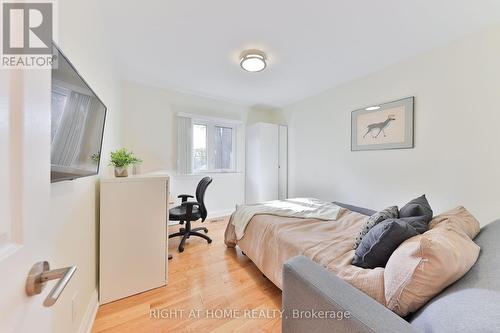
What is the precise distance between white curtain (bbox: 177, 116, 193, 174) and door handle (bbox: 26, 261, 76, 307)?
3231 mm

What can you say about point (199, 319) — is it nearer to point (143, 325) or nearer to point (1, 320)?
point (143, 325)

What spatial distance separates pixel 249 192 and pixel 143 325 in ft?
10.3

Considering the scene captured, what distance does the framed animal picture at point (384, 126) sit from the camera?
97.0 inches

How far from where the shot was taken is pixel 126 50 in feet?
7.64

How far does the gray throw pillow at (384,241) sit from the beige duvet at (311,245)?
8 cm

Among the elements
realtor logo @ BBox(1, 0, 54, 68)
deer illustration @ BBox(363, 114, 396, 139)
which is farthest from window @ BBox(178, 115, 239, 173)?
realtor logo @ BBox(1, 0, 54, 68)

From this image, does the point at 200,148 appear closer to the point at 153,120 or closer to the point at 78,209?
the point at 153,120

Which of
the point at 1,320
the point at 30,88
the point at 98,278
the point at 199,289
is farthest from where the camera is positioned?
the point at 199,289

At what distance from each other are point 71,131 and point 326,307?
57.0 inches

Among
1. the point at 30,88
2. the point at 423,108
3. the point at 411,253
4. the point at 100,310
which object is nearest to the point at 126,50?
the point at 30,88

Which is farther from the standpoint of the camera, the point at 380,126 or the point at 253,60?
the point at 380,126

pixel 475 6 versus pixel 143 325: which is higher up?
pixel 475 6

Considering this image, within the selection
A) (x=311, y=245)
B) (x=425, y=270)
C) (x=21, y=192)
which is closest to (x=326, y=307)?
(x=425, y=270)

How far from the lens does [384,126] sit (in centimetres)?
270
